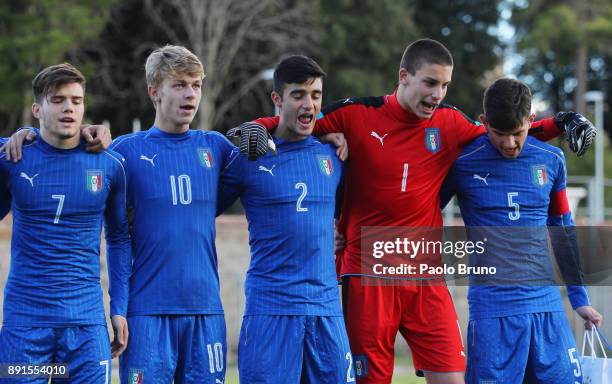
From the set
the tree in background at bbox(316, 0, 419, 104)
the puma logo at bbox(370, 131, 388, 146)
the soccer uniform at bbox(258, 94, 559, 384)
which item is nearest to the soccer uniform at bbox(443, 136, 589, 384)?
the soccer uniform at bbox(258, 94, 559, 384)

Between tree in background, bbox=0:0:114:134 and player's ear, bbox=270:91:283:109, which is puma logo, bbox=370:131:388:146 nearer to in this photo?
player's ear, bbox=270:91:283:109

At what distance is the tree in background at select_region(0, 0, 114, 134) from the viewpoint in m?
23.3

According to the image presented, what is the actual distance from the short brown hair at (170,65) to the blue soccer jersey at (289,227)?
568 millimetres

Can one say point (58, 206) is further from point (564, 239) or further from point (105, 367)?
point (564, 239)

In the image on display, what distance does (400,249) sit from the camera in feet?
20.8

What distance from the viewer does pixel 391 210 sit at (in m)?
6.34

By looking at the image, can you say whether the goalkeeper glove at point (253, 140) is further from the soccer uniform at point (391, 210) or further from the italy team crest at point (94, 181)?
the italy team crest at point (94, 181)

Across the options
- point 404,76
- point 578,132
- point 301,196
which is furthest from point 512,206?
point 301,196

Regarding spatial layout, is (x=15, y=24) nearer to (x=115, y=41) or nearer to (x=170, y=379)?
(x=115, y=41)

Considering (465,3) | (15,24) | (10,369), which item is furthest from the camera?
(465,3)

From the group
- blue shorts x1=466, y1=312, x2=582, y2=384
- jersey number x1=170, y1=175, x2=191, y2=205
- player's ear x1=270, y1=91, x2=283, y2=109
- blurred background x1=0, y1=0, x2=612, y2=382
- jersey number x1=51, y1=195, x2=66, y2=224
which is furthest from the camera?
blurred background x1=0, y1=0, x2=612, y2=382

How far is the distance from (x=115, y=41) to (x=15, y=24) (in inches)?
222

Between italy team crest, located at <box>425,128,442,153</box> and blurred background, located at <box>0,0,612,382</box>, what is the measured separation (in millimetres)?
12132

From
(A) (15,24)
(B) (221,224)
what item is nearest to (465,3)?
(A) (15,24)
